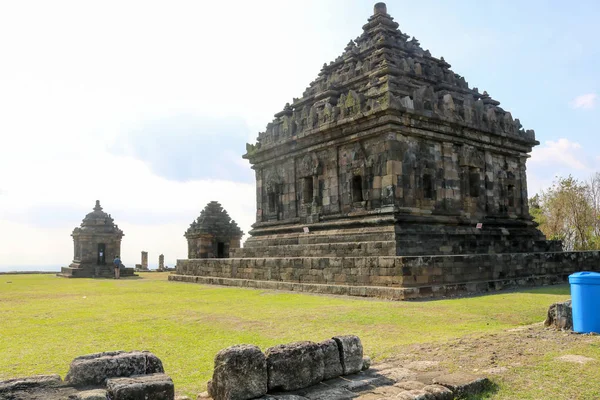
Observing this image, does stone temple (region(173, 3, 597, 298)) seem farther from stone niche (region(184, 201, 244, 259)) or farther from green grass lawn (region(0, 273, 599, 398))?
stone niche (region(184, 201, 244, 259))

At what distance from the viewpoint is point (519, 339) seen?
6.60 metres

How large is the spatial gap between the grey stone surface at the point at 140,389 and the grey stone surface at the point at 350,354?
1.92 meters

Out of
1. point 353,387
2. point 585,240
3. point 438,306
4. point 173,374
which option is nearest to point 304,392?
point 353,387

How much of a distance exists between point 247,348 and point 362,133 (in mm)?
14334

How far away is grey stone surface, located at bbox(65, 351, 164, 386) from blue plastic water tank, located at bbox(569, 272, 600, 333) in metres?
5.87

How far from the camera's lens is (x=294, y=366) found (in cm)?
470

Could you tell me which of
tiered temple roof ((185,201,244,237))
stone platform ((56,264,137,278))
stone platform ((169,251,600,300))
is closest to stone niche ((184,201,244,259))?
tiered temple roof ((185,201,244,237))

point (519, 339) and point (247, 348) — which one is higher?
point (247, 348)

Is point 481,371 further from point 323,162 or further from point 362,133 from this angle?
point 323,162

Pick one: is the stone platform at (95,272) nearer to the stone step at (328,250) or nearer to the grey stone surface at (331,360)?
the stone step at (328,250)

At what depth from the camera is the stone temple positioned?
14922mm

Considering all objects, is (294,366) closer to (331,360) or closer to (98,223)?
(331,360)

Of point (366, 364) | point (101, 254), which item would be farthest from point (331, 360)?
point (101, 254)

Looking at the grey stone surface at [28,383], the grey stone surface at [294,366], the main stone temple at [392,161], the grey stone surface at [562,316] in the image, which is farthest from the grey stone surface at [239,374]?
the main stone temple at [392,161]
